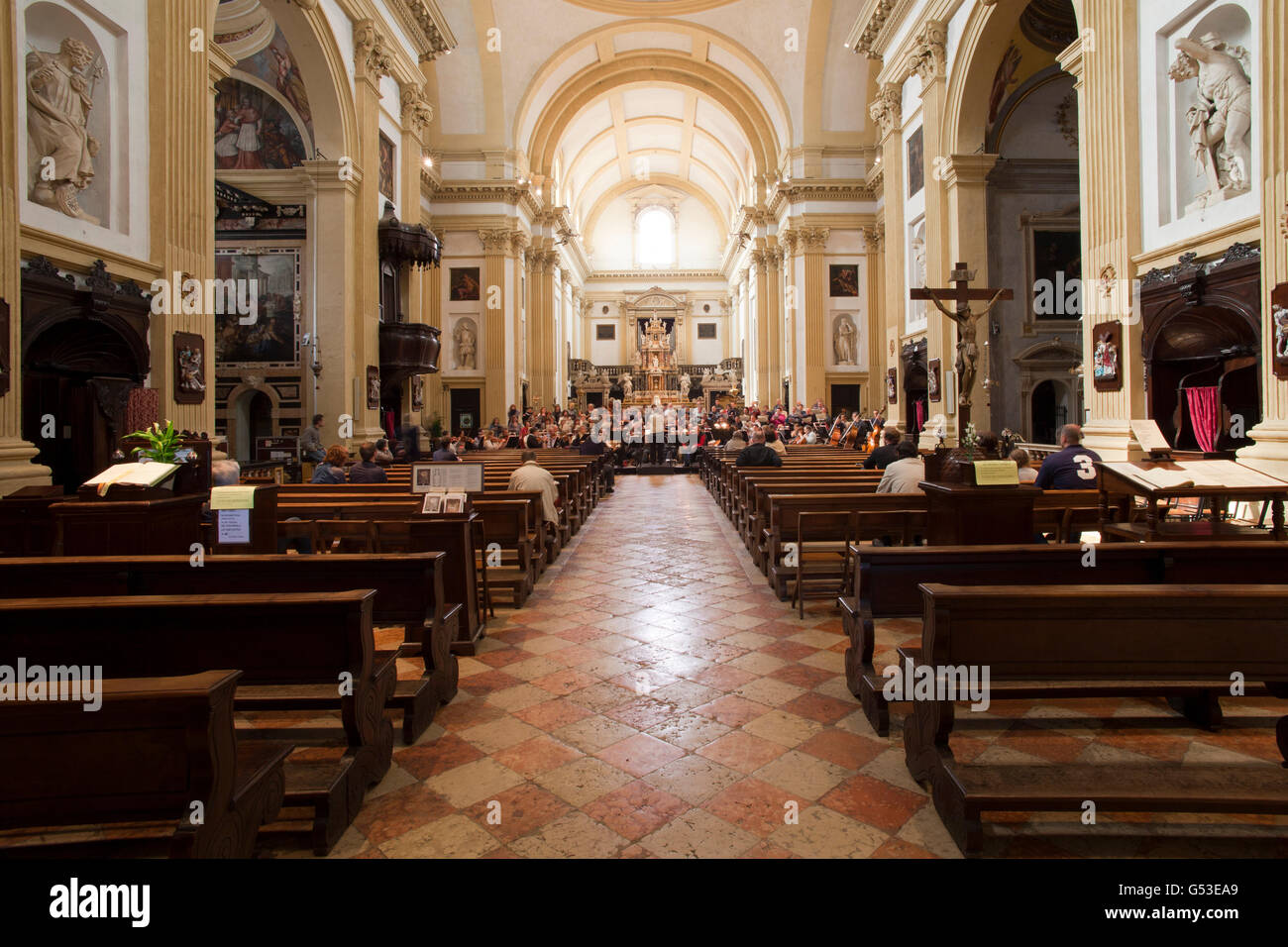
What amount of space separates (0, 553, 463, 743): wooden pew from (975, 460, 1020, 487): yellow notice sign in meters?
3.19

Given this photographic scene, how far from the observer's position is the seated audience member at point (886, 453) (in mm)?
7602

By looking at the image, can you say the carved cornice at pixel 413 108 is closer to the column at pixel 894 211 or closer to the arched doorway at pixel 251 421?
the arched doorway at pixel 251 421

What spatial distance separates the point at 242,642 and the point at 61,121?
632 centimetres

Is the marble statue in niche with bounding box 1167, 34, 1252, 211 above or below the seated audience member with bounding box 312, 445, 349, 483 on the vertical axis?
above

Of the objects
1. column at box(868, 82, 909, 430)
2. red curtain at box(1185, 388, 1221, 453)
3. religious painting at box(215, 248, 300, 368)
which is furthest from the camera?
column at box(868, 82, 909, 430)

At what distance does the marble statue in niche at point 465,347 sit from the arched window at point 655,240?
23.1 m

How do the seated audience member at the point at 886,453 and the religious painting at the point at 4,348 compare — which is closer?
the religious painting at the point at 4,348

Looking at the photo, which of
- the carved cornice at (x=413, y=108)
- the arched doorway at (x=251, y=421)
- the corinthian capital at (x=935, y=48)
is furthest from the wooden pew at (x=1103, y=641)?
the carved cornice at (x=413, y=108)

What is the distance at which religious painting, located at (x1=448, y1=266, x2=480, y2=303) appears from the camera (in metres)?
22.4

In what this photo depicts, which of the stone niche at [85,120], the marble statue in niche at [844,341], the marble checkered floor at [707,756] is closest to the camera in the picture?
the marble checkered floor at [707,756]

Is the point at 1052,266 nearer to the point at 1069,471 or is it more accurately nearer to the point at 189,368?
the point at 1069,471

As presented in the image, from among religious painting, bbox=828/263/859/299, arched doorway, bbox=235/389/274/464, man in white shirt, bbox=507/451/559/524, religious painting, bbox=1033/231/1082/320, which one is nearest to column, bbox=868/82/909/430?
religious painting, bbox=1033/231/1082/320

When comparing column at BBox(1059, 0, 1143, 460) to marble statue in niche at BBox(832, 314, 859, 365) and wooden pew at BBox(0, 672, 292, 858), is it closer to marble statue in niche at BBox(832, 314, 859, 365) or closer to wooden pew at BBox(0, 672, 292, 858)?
wooden pew at BBox(0, 672, 292, 858)

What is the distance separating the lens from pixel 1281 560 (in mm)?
3420
